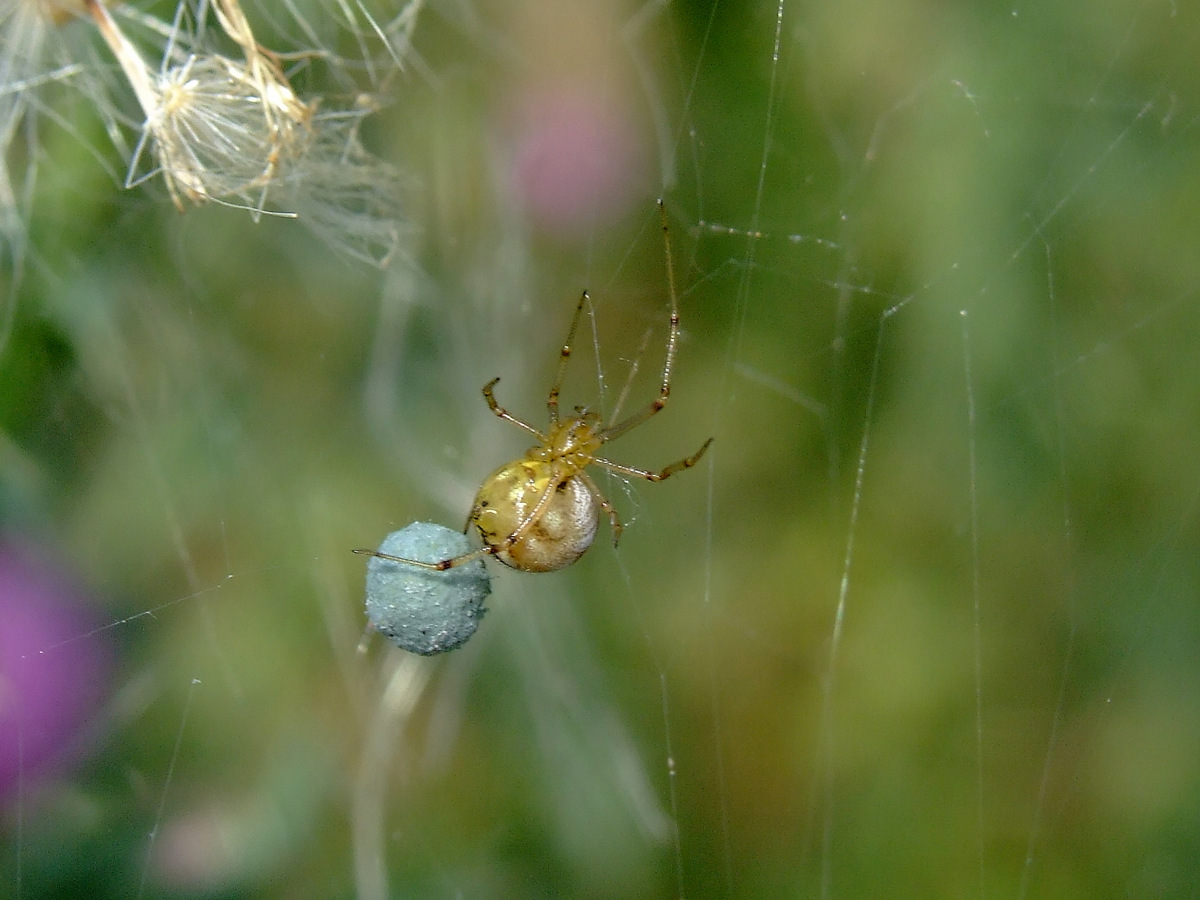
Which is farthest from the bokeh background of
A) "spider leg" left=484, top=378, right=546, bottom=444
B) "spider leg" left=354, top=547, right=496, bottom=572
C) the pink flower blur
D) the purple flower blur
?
"spider leg" left=354, top=547, right=496, bottom=572

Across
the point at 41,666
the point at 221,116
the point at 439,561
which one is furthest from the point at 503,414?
the point at 41,666

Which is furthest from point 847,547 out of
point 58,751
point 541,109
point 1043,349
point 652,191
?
point 58,751

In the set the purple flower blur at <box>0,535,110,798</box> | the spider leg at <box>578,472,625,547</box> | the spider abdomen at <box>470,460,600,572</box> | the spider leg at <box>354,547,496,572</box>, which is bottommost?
the purple flower blur at <box>0,535,110,798</box>

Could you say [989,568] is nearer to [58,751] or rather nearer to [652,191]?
[652,191]

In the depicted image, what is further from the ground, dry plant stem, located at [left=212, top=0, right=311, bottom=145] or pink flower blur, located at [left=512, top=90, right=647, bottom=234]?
dry plant stem, located at [left=212, top=0, right=311, bottom=145]

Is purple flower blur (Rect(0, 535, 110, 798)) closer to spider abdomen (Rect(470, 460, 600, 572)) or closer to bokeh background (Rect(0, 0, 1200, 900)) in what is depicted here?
bokeh background (Rect(0, 0, 1200, 900))

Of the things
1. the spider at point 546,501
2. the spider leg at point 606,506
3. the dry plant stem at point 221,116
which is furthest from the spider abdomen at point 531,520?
the dry plant stem at point 221,116

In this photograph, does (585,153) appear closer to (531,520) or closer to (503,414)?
(503,414)
